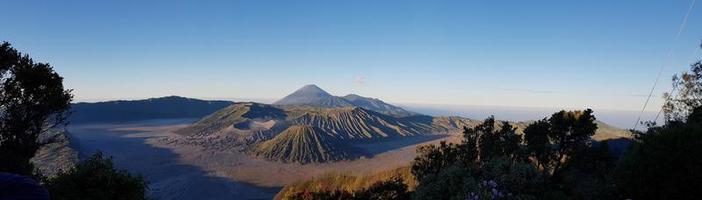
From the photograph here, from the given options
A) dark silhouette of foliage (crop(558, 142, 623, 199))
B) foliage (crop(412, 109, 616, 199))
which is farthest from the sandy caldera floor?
dark silhouette of foliage (crop(558, 142, 623, 199))

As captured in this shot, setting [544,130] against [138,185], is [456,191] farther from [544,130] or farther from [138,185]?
[544,130]

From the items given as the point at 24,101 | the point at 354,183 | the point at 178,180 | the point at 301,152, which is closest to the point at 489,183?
the point at 24,101

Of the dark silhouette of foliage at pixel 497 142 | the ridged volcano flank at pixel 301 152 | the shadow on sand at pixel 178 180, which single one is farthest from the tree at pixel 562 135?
the ridged volcano flank at pixel 301 152

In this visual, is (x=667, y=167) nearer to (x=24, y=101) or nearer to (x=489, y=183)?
(x=489, y=183)

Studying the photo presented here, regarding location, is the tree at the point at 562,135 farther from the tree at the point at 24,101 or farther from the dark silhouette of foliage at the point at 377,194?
the tree at the point at 24,101

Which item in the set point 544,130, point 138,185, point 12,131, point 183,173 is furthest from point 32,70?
point 183,173

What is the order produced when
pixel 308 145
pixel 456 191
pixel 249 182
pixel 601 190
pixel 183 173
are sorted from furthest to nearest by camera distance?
1. pixel 308 145
2. pixel 183 173
3. pixel 249 182
4. pixel 601 190
5. pixel 456 191
